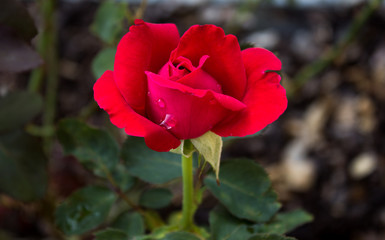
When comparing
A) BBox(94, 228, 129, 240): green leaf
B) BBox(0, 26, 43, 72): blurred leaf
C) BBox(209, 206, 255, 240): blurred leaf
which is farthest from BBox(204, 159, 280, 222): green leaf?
BBox(0, 26, 43, 72): blurred leaf

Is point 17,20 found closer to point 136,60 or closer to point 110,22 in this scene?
point 110,22

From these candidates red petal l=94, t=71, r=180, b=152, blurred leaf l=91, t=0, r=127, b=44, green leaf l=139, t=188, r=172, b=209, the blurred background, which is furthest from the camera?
the blurred background

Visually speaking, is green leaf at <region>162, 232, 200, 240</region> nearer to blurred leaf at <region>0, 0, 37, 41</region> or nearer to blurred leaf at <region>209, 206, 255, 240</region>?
blurred leaf at <region>209, 206, 255, 240</region>

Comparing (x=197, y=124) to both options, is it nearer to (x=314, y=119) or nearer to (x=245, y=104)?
(x=245, y=104)

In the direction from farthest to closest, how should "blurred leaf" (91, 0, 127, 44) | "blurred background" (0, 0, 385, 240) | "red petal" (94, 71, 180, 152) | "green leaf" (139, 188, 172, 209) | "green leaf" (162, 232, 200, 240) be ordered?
"blurred background" (0, 0, 385, 240) < "blurred leaf" (91, 0, 127, 44) < "green leaf" (139, 188, 172, 209) < "green leaf" (162, 232, 200, 240) < "red petal" (94, 71, 180, 152)

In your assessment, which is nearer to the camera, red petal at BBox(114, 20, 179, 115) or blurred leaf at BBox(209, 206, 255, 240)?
red petal at BBox(114, 20, 179, 115)

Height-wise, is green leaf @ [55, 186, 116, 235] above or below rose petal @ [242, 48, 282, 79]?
below

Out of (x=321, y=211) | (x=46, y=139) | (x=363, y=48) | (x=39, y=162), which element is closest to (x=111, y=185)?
(x=39, y=162)

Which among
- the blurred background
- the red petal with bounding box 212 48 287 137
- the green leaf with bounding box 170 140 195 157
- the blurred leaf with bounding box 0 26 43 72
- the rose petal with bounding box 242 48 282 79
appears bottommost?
the blurred background
